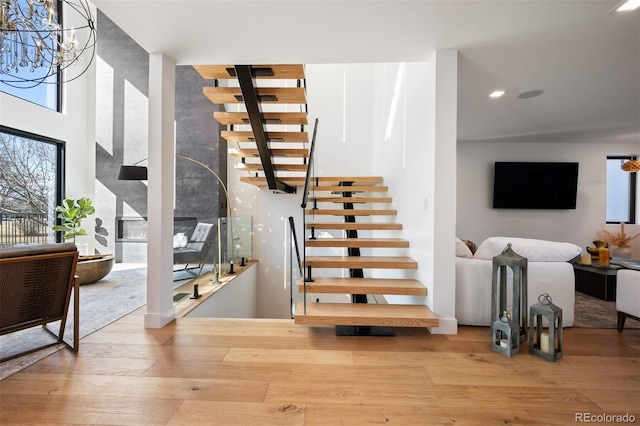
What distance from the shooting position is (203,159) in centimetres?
570

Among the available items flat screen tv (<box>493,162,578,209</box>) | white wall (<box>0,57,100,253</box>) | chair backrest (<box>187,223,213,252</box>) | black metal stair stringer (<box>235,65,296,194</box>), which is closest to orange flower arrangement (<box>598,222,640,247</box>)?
flat screen tv (<box>493,162,578,209</box>)

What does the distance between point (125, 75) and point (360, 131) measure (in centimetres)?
488

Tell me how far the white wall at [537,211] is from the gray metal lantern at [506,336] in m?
3.96

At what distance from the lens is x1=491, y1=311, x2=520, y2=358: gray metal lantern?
2262 mm

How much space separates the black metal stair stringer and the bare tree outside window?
14.2 feet

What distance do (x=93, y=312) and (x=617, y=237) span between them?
8474 millimetres

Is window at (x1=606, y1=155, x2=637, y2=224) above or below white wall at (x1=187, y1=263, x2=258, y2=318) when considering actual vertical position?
above

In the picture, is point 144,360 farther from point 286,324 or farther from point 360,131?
point 360,131

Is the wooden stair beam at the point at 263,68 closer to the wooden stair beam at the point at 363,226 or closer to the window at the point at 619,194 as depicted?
the wooden stair beam at the point at 363,226

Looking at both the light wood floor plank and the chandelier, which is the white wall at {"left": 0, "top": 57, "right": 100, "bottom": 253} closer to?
the chandelier

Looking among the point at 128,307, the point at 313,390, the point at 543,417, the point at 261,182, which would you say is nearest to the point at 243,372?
the point at 313,390

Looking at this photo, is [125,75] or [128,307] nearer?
[128,307]

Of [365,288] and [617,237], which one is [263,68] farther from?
[617,237]

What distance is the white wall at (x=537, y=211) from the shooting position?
598 cm
